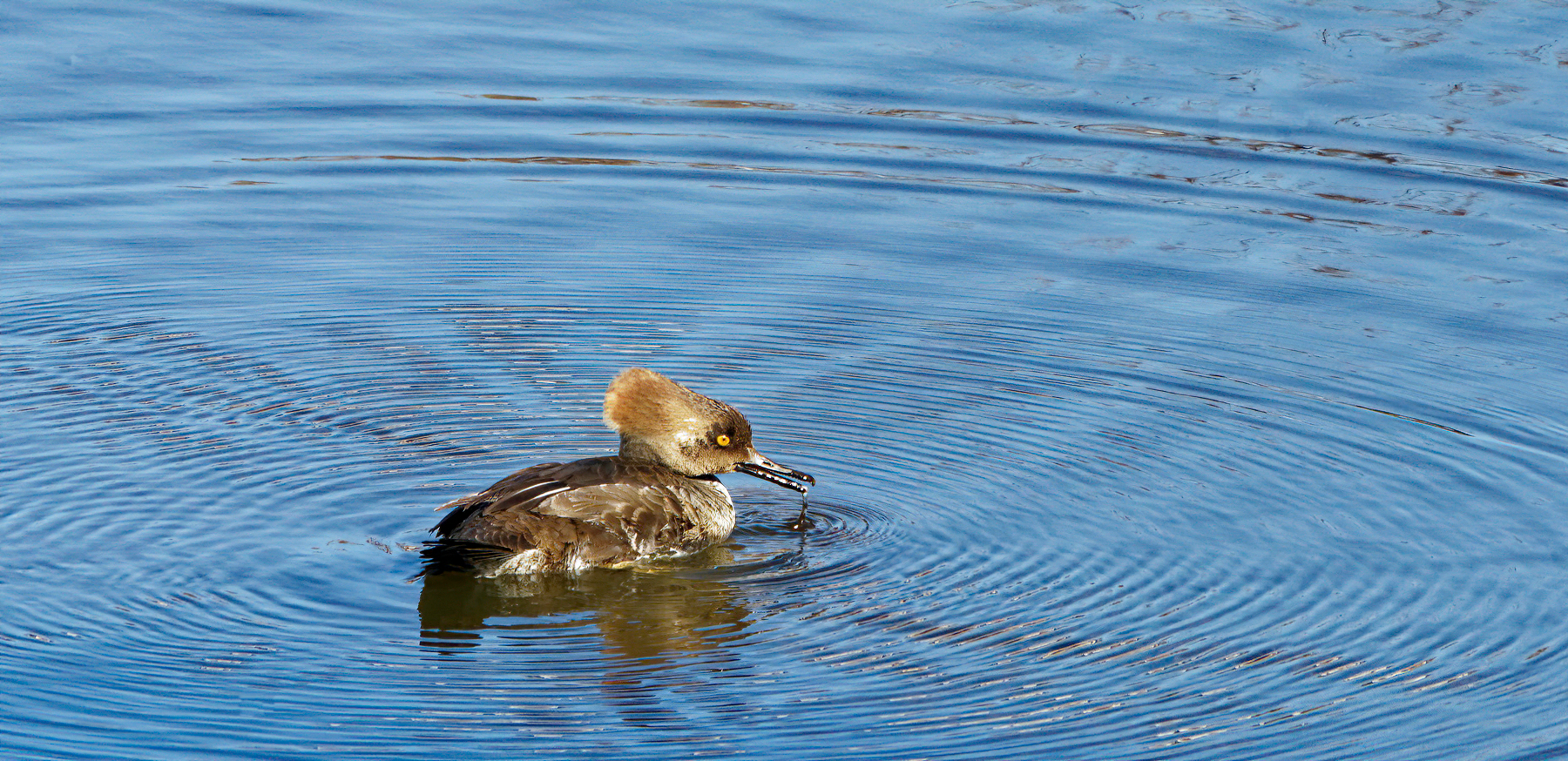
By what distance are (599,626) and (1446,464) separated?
436cm

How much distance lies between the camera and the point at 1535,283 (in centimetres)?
1270

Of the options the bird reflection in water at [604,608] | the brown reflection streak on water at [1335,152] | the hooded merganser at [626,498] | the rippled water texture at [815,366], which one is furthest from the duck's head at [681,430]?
the brown reflection streak on water at [1335,152]

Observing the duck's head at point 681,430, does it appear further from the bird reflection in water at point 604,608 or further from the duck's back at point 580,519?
the bird reflection in water at point 604,608

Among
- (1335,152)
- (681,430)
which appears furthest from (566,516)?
(1335,152)

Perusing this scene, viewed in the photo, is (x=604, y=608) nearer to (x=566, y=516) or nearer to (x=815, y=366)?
(x=566, y=516)

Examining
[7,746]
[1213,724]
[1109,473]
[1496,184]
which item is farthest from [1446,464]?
[7,746]

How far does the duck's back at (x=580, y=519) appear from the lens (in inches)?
340

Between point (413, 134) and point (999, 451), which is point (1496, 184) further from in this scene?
point (413, 134)

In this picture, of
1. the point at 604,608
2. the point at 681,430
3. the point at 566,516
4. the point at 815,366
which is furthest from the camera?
the point at 815,366

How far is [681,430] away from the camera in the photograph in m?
9.58

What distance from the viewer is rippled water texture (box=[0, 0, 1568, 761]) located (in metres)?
7.64

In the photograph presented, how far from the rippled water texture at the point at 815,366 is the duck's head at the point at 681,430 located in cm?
34

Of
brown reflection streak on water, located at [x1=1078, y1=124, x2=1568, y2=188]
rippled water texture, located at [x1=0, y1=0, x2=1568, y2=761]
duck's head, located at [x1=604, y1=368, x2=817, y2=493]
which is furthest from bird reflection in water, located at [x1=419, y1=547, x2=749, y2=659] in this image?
brown reflection streak on water, located at [x1=1078, y1=124, x2=1568, y2=188]

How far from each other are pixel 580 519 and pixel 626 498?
27 centimetres
